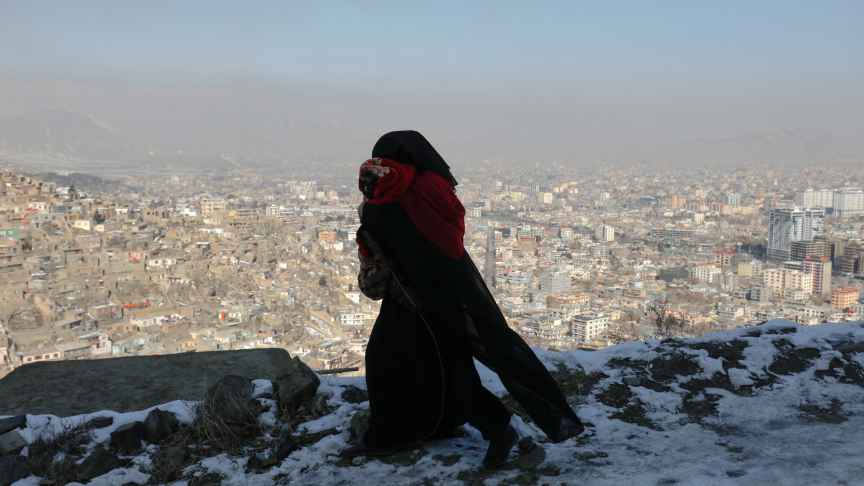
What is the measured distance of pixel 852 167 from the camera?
7194 cm

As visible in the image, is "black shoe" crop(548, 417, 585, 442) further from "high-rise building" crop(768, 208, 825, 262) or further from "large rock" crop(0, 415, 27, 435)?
"high-rise building" crop(768, 208, 825, 262)

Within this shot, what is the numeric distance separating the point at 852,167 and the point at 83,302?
78.7 m

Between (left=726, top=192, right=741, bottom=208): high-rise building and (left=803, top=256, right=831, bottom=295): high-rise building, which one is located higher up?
(left=726, top=192, right=741, bottom=208): high-rise building

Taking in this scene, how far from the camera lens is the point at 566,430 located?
8.03 ft

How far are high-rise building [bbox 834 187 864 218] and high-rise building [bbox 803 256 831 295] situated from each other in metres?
18.4

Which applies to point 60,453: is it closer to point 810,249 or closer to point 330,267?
point 330,267

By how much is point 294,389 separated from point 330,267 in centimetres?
2446

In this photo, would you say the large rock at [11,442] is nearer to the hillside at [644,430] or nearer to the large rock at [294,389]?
the hillside at [644,430]

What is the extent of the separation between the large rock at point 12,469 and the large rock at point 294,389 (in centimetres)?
108

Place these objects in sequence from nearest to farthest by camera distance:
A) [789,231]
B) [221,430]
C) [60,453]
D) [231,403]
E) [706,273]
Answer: [60,453] → [221,430] → [231,403] → [706,273] → [789,231]

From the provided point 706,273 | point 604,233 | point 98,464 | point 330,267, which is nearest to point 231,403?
point 98,464

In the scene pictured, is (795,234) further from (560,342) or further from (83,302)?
(83,302)

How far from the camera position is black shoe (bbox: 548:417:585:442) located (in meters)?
2.44

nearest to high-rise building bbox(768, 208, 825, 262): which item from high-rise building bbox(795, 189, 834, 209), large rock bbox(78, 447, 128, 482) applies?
high-rise building bbox(795, 189, 834, 209)
